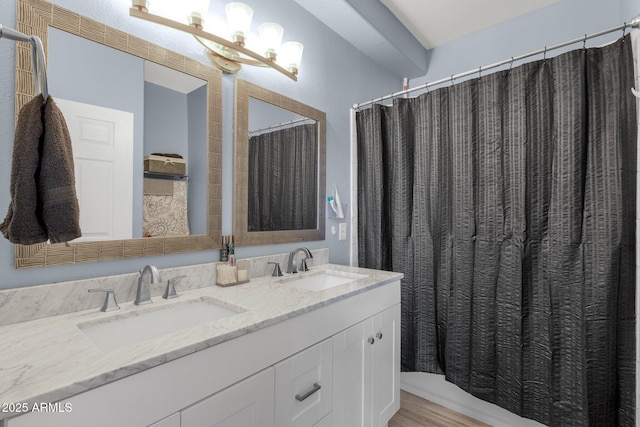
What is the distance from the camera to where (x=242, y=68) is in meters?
1.66

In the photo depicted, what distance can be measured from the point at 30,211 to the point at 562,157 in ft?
6.84

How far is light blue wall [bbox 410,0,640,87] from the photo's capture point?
79.1 inches

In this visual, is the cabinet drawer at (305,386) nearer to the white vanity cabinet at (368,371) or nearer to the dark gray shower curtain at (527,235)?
the white vanity cabinet at (368,371)

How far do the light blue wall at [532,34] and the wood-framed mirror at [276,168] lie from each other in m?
1.34

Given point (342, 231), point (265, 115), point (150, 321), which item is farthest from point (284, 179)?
point (150, 321)

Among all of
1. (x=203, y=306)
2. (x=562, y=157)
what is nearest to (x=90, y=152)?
(x=203, y=306)

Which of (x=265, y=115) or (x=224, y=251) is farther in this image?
(x=265, y=115)

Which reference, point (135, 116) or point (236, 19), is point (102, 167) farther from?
point (236, 19)

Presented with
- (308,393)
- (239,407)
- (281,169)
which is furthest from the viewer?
(281,169)

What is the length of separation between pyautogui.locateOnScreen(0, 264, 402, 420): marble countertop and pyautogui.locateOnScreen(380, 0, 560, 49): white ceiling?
6.82ft

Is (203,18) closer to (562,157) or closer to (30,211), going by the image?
(30,211)

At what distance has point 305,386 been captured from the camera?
1179mm

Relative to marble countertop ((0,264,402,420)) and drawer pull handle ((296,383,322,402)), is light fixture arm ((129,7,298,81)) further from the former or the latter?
drawer pull handle ((296,383,322,402))

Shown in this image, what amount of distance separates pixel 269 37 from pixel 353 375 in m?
1.70
